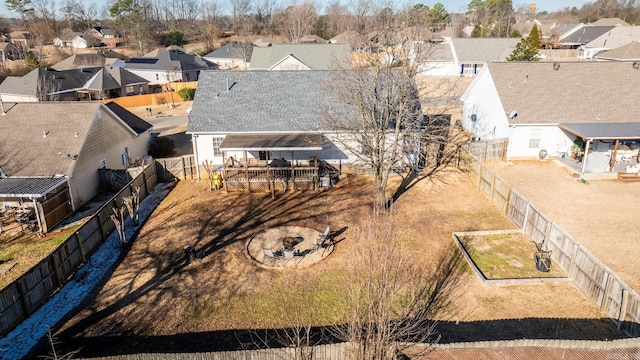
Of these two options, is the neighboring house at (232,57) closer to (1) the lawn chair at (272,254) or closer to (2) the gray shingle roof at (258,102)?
(2) the gray shingle roof at (258,102)

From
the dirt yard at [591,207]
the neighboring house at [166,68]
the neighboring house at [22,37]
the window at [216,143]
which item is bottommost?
the dirt yard at [591,207]

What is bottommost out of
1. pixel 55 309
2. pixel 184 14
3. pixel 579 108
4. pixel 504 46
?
pixel 55 309

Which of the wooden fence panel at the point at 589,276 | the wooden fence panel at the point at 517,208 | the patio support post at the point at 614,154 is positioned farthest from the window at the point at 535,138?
the wooden fence panel at the point at 589,276

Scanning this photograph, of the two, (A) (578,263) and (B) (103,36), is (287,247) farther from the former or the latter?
(B) (103,36)

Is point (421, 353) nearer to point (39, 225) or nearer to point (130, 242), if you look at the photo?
point (130, 242)

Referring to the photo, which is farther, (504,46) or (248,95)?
(504,46)

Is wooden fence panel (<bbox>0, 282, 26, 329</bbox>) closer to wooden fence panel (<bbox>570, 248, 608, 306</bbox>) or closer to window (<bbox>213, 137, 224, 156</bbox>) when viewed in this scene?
window (<bbox>213, 137, 224, 156</bbox>)

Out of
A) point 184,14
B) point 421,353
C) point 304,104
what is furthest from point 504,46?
point 184,14
